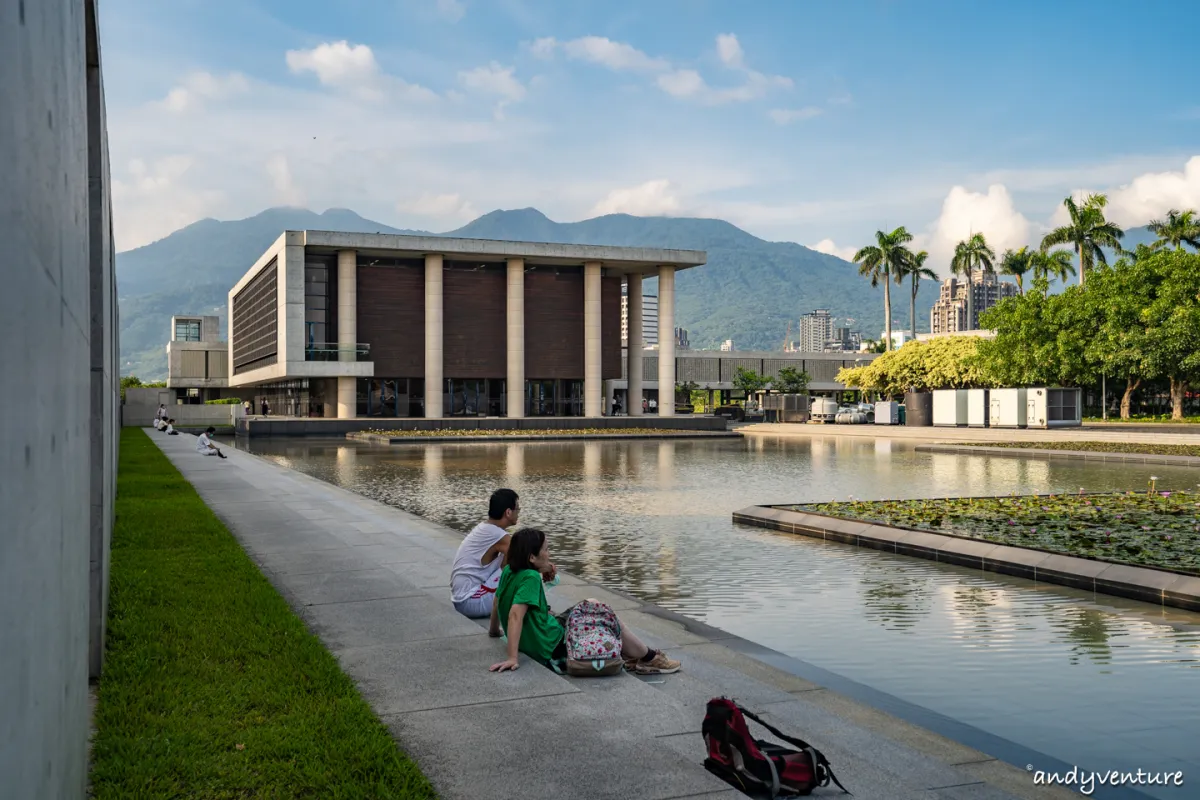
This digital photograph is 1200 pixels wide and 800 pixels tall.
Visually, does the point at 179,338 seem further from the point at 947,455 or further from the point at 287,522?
the point at 287,522

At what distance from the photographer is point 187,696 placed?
6215 mm

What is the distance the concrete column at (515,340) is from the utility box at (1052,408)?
106 ft

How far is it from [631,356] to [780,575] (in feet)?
217

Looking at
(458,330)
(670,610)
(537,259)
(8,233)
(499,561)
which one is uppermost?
(537,259)

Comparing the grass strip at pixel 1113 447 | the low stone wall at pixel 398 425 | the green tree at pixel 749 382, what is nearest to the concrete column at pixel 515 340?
the low stone wall at pixel 398 425

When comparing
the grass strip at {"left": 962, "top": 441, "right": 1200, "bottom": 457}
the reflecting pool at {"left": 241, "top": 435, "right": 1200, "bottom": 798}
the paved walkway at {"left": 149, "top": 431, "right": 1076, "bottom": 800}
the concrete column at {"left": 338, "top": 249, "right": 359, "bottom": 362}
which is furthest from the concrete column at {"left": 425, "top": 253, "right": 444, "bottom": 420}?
the paved walkway at {"left": 149, "top": 431, "right": 1076, "bottom": 800}

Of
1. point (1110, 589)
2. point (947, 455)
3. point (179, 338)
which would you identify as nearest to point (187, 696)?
point (1110, 589)

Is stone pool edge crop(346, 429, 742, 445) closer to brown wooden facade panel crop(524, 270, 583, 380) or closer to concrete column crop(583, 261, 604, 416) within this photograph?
concrete column crop(583, 261, 604, 416)

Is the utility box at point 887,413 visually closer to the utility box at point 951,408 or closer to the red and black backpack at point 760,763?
the utility box at point 951,408

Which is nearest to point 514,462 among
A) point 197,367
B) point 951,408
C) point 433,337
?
point 951,408

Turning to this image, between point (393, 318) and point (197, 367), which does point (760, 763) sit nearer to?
point (393, 318)

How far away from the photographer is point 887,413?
70.9 meters

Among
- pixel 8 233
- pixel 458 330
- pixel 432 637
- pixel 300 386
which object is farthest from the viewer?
pixel 300 386

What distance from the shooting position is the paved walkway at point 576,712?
4984mm
